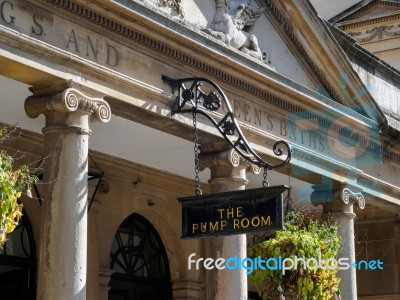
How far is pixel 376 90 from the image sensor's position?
18297 mm

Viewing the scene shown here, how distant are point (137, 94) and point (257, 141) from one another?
275 cm

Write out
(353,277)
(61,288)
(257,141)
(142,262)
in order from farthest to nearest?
(142,262) < (353,277) < (257,141) < (61,288)

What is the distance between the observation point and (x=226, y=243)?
1297cm

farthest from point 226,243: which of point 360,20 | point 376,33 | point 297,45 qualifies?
point 376,33

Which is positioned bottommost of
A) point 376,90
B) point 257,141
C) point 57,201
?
point 57,201

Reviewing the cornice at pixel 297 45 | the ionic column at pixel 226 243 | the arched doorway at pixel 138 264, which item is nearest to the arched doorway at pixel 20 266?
the arched doorway at pixel 138 264

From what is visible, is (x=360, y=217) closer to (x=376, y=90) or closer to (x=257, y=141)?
(x=376, y=90)

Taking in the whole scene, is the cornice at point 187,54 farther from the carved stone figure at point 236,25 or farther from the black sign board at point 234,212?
the black sign board at point 234,212

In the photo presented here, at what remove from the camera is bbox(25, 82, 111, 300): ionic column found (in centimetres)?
1019

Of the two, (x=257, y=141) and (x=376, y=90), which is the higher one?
(x=376, y=90)

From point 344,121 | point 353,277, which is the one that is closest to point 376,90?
point 344,121

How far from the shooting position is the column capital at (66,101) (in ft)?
34.5

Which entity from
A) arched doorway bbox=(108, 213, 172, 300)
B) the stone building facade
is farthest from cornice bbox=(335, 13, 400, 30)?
arched doorway bbox=(108, 213, 172, 300)

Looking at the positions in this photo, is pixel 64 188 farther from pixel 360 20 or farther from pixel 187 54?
pixel 360 20
